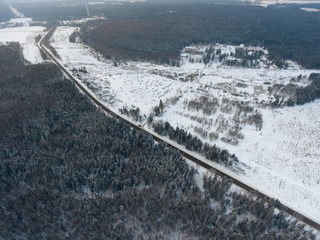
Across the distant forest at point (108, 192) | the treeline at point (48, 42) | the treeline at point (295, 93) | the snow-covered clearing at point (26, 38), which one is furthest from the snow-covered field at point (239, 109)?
the snow-covered clearing at point (26, 38)

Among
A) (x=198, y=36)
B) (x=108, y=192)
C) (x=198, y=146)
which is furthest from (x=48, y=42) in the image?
(x=198, y=146)

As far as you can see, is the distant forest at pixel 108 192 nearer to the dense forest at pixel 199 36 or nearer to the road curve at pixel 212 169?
the road curve at pixel 212 169

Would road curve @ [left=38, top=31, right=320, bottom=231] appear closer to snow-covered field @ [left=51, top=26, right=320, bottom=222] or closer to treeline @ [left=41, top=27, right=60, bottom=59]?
snow-covered field @ [left=51, top=26, right=320, bottom=222]

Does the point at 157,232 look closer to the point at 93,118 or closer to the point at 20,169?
the point at 20,169

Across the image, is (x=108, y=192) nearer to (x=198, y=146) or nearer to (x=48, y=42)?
(x=198, y=146)

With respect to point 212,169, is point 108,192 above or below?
above

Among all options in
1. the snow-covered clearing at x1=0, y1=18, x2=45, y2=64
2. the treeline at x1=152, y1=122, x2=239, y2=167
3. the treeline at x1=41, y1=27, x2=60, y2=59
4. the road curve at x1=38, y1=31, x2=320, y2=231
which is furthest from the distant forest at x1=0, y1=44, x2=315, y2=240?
the treeline at x1=41, y1=27, x2=60, y2=59

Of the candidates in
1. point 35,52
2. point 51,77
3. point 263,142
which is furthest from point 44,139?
point 35,52
